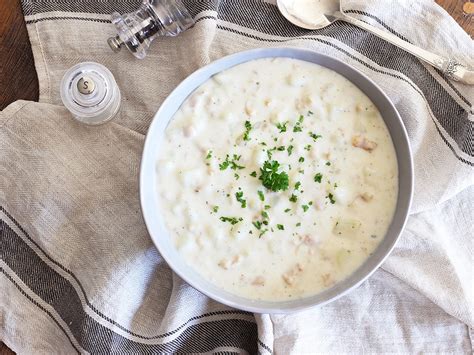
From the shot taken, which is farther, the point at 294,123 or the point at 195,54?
the point at 195,54

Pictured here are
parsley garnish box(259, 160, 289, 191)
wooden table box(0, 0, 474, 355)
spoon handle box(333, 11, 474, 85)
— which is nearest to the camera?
parsley garnish box(259, 160, 289, 191)

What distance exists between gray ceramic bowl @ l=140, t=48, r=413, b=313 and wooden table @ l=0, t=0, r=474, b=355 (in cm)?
55

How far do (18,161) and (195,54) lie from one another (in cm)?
75

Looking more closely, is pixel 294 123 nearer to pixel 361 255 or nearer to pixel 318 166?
pixel 318 166

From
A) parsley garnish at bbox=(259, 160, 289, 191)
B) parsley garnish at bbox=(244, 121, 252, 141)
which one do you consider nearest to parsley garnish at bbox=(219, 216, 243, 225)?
parsley garnish at bbox=(259, 160, 289, 191)

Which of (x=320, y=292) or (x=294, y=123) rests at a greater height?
(x=294, y=123)

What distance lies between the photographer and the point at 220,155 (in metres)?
2.01

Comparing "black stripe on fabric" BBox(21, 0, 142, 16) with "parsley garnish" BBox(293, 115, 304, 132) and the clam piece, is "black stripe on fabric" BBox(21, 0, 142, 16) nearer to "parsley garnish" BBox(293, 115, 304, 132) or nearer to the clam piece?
"parsley garnish" BBox(293, 115, 304, 132)

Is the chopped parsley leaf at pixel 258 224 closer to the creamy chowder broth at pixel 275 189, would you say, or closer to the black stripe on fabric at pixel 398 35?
the creamy chowder broth at pixel 275 189

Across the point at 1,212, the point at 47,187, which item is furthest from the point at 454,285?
the point at 1,212

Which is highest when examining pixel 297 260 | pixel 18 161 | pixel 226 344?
pixel 297 260

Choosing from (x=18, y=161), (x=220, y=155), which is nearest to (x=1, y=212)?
(x=18, y=161)

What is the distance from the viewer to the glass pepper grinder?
2262mm

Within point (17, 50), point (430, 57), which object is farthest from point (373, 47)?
point (17, 50)
